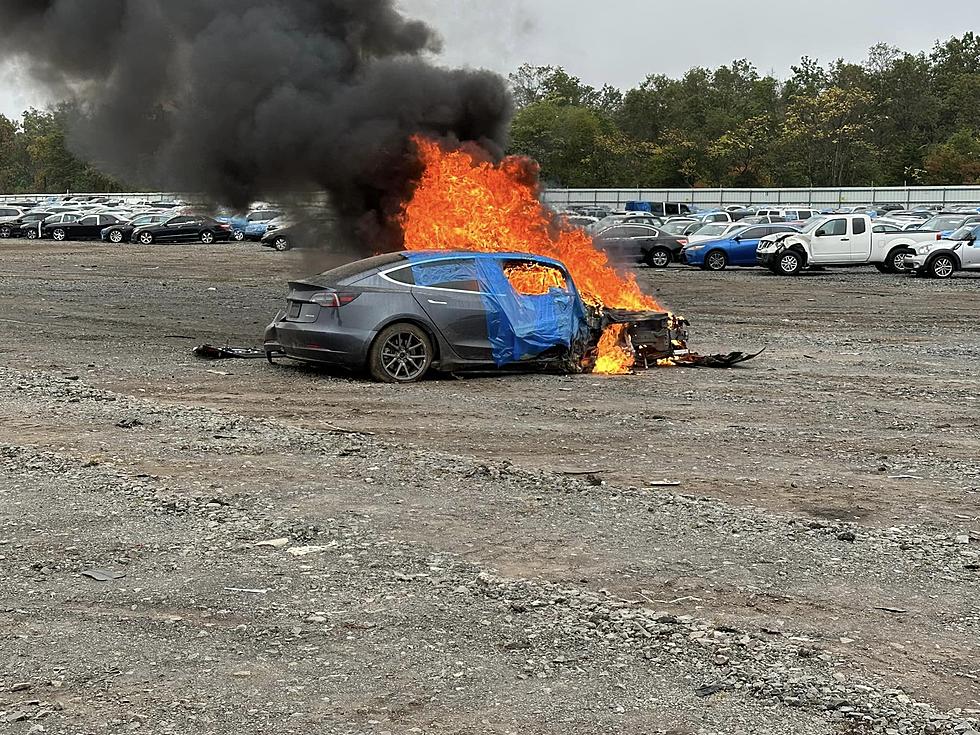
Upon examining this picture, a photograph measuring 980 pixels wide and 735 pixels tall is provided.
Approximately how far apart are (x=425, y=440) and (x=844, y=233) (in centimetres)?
2567

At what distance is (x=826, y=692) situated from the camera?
4.50m

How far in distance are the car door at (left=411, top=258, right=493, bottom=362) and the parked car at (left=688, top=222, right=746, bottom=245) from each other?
2356 centimetres

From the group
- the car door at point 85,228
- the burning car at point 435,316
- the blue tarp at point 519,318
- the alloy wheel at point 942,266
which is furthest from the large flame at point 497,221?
the car door at point 85,228

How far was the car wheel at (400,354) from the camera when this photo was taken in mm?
12094

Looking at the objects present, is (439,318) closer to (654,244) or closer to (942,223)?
(654,244)

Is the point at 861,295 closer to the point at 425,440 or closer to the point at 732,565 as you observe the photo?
the point at 425,440

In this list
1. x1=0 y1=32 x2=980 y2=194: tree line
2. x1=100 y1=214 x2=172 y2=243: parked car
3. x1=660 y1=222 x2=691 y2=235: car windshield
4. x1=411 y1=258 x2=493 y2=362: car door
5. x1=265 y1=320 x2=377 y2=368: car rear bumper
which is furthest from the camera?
x1=0 y1=32 x2=980 y2=194: tree line

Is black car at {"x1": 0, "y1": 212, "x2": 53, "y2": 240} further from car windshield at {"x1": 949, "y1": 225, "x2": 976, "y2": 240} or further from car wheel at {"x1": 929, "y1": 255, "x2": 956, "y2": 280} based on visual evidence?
car windshield at {"x1": 949, "y1": 225, "x2": 976, "y2": 240}

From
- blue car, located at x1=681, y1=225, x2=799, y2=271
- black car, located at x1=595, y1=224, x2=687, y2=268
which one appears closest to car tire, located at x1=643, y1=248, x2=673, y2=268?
black car, located at x1=595, y1=224, x2=687, y2=268

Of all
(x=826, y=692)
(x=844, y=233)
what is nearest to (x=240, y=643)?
(x=826, y=692)

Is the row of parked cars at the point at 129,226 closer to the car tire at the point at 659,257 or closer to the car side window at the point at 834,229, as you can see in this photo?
the car tire at the point at 659,257

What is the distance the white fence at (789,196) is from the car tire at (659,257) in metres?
28.1

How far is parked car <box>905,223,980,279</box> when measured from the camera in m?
30.5

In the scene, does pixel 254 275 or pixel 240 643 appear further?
pixel 254 275
